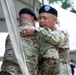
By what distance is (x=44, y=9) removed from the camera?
321 centimetres

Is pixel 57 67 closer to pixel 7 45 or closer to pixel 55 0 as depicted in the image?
pixel 7 45

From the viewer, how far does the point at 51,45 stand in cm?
303

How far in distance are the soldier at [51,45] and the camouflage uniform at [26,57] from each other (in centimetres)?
5

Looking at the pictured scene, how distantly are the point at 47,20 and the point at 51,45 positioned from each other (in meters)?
0.24

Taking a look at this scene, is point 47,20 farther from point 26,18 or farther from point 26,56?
point 26,56

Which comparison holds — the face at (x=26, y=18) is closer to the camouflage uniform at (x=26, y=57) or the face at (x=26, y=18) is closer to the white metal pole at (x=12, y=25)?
the camouflage uniform at (x=26, y=57)

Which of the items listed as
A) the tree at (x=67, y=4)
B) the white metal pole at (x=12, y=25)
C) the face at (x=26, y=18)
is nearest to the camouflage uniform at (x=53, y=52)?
the face at (x=26, y=18)

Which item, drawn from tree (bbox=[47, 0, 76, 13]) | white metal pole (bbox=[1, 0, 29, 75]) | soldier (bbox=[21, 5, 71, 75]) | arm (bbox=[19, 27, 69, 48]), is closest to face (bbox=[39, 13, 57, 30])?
soldier (bbox=[21, 5, 71, 75])

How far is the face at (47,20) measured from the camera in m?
3.16

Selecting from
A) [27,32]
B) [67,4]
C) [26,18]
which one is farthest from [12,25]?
[67,4]

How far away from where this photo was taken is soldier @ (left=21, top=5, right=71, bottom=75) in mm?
3006

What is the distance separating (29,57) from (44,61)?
6.2 inches

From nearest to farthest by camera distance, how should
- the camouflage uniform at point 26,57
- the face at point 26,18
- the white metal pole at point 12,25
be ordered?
1. the white metal pole at point 12,25
2. the camouflage uniform at point 26,57
3. the face at point 26,18

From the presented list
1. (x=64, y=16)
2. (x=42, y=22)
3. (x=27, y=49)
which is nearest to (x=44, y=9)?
(x=42, y=22)
